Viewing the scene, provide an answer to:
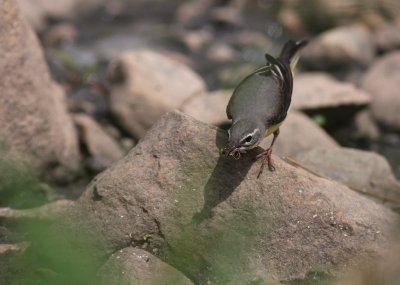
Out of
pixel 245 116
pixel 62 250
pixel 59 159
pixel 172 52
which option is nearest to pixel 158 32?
pixel 172 52

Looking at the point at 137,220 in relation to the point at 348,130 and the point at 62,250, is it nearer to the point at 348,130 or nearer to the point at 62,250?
the point at 62,250

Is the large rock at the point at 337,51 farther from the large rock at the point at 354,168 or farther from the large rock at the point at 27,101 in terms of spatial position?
the large rock at the point at 27,101

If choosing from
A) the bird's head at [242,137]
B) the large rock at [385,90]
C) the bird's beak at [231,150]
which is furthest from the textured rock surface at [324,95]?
the bird's beak at [231,150]

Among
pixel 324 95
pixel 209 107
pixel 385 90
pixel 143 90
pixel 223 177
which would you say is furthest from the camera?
pixel 385 90

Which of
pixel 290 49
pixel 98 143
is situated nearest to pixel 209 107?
pixel 98 143

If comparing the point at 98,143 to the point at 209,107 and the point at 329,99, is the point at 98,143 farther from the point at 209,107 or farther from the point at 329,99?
the point at 329,99

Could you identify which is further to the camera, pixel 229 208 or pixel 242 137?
pixel 229 208

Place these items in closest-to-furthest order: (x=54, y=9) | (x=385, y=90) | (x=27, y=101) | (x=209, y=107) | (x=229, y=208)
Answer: (x=229, y=208)
(x=27, y=101)
(x=209, y=107)
(x=385, y=90)
(x=54, y=9)
